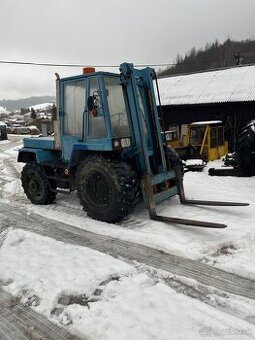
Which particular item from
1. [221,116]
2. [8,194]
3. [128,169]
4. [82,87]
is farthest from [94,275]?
[221,116]

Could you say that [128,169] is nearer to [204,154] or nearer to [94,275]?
[94,275]

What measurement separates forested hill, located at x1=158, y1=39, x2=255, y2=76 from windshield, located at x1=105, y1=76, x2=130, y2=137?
42.2 m

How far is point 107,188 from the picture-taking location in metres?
6.57

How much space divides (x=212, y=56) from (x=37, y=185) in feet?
172

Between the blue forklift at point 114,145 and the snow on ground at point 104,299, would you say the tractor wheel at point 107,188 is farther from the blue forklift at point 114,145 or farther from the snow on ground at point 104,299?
the snow on ground at point 104,299

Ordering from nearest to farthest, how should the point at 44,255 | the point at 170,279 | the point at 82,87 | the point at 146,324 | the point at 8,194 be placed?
the point at 146,324, the point at 170,279, the point at 44,255, the point at 82,87, the point at 8,194

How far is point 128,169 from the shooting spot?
639 centimetres

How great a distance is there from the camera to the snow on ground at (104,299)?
3.42 metres

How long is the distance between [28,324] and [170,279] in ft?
5.45

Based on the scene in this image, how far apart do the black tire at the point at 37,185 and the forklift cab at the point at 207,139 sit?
25.2 feet

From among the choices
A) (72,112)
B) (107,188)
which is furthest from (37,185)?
(107,188)

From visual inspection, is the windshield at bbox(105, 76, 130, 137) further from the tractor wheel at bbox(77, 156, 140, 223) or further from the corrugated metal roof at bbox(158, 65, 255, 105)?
the corrugated metal roof at bbox(158, 65, 255, 105)

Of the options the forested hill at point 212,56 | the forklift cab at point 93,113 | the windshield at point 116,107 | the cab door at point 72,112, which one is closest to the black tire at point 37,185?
the cab door at point 72,112

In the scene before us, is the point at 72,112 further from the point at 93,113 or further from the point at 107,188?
the point at 107,188
